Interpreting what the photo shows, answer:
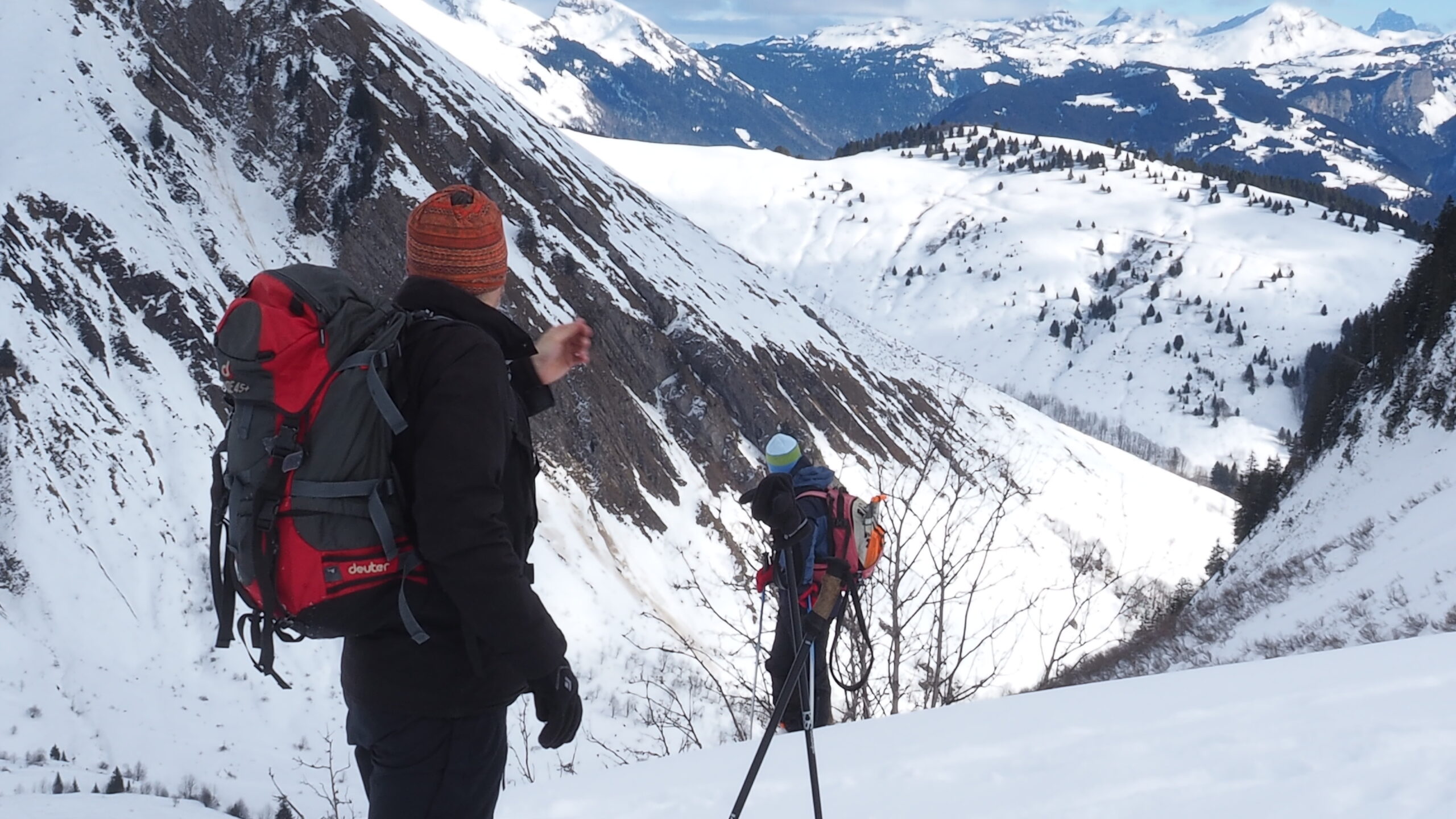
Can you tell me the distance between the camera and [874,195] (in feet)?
647

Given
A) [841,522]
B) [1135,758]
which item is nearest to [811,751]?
[1135,758]

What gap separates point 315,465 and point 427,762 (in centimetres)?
102

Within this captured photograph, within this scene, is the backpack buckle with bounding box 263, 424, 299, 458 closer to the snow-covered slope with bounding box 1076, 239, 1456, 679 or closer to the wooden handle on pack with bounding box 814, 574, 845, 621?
the wooden handle on pack with bounding box 814, 574, 845, 621

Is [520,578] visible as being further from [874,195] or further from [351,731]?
[874,195]

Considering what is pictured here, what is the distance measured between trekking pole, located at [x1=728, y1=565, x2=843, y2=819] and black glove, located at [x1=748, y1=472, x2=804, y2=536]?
51 centimetres

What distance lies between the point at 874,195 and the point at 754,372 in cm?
15400

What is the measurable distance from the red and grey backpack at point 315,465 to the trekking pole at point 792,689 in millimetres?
1971

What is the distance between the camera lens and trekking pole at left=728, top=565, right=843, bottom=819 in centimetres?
404

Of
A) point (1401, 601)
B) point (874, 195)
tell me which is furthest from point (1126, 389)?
point (1401, 601)

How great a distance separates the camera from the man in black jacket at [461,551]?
2629 mm

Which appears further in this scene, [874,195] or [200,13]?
[874,195]

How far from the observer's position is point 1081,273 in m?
178

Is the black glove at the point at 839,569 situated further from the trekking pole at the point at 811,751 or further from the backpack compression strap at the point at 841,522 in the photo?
the trekking pole at the point at 811,751

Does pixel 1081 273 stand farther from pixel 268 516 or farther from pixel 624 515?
pixel 268 516
